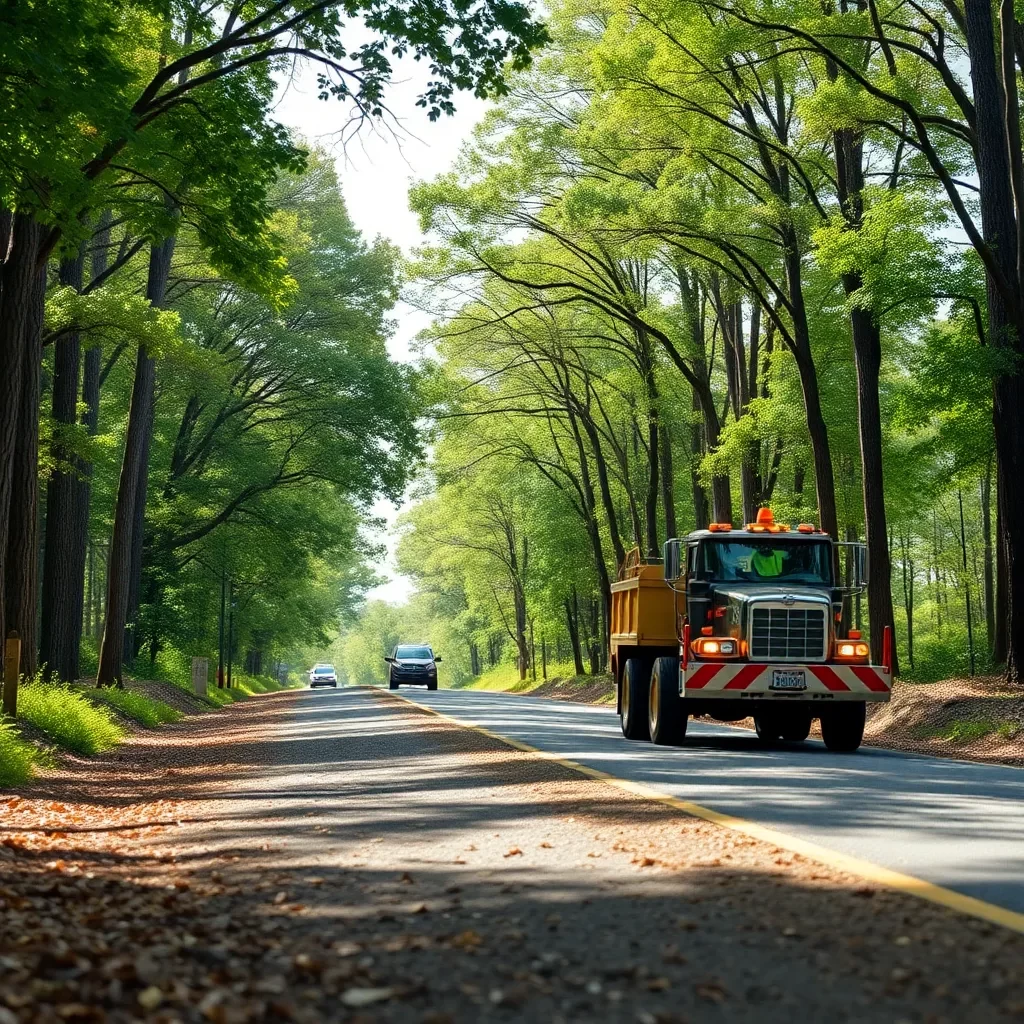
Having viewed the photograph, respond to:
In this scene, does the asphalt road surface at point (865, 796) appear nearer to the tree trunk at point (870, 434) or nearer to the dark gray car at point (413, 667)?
the tree trunk at point (870, 434)

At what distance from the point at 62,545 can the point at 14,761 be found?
508 inches

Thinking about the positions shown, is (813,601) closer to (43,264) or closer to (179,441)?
(43,264)

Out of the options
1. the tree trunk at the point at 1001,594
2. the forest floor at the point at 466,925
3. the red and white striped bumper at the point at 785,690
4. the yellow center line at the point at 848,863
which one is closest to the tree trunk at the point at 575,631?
the tree trunk at the point at 1001,594

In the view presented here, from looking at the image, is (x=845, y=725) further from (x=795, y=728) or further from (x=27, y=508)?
(x=27, y=508)

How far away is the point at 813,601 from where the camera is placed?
15.5 metres

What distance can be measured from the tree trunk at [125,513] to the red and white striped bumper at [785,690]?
48.3ft

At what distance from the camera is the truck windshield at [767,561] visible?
16.3 meters

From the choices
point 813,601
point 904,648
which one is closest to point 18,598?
point 813,601

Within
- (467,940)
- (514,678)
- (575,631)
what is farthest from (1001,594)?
(514,678)

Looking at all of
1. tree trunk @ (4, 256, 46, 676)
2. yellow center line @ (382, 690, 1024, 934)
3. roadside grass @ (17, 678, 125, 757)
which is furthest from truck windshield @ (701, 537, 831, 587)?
tree trunk @ (4, 256, 46, 676)

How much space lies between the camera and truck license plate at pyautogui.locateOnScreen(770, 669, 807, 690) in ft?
50.1

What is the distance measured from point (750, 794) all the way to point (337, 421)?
31.7 metres

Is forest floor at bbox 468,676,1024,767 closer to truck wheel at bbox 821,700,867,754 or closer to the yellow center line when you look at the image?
truck wheel at bbox 821,700,867,754

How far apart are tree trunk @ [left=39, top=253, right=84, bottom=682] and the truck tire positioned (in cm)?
1249
